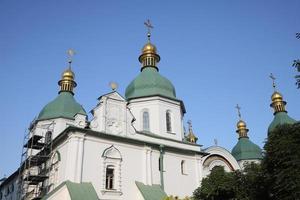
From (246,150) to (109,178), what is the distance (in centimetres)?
2202

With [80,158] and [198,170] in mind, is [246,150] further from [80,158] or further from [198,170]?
[80,158]

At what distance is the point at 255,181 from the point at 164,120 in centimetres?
907

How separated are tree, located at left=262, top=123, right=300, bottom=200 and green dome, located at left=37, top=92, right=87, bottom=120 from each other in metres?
15.8

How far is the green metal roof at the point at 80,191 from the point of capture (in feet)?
53.3

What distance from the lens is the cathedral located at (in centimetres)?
1803

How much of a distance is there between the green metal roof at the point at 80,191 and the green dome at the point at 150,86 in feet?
29.0

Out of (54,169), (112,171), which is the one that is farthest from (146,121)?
(54,169)

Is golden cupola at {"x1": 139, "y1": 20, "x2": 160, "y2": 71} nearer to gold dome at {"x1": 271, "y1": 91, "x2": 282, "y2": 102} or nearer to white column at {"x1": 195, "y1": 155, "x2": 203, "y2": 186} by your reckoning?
white column at {"x1": 195, "y1": 155, "x2": 203, "y2": 186}

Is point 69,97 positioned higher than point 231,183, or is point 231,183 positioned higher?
point 69,97

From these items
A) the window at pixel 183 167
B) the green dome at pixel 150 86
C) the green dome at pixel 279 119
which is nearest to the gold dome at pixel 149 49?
the green dome at pixel 150 86

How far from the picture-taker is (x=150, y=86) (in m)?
24.7

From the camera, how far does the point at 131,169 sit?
19.5m

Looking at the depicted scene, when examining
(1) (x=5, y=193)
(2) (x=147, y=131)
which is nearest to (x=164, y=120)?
(2) (x=147, y=131)

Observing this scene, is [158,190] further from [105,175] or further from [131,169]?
[105,175]
